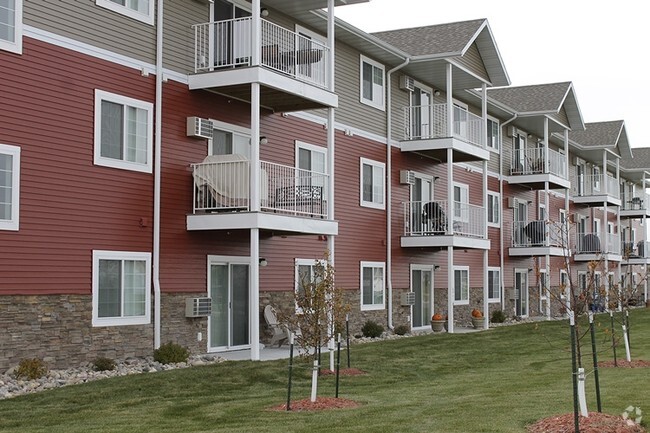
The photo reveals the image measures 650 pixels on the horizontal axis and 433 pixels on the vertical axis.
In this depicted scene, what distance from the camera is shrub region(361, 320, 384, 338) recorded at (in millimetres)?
24781

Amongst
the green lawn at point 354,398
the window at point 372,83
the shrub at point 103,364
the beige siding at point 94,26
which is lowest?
the green lawn at point 354,398

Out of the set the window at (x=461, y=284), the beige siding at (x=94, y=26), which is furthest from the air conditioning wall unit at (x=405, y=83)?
the beige siding at (x=94, y=26)

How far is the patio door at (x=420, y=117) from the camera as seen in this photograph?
96.0ft

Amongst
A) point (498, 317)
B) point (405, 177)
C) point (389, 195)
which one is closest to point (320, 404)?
point (389, 195)

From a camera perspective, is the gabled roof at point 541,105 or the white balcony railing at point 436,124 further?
the gabled roof at point 541,105

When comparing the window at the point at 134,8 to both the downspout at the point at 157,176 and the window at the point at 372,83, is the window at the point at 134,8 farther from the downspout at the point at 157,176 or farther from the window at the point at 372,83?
the window at the point at 372,83

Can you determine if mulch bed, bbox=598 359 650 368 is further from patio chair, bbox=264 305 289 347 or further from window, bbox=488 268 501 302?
window, bbox=488 268 501 302

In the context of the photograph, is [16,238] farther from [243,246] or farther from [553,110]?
[553,110]

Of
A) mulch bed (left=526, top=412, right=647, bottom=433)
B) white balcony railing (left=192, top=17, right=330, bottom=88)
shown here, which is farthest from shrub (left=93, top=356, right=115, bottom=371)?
mulch bed (left=526, top=412, right=647, bottom=433)

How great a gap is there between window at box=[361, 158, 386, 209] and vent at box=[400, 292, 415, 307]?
116 inches

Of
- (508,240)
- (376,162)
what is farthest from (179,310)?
(508,240)

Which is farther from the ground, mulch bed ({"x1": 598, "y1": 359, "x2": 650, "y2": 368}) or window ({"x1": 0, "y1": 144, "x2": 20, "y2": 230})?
window ({"x1": 0, "y1": 144, "x2": 20, "y2": 230})

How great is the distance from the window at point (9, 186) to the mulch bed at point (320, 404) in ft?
19.8

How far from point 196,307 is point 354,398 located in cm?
643
